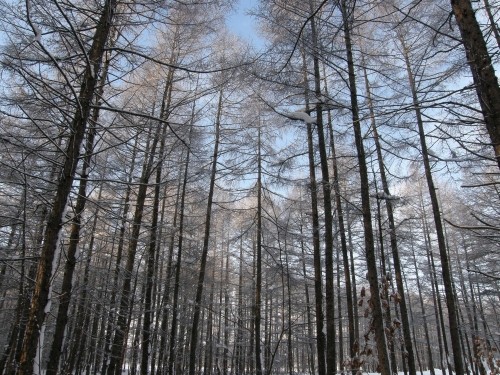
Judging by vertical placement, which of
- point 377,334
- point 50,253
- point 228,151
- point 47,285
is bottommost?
point 377,334

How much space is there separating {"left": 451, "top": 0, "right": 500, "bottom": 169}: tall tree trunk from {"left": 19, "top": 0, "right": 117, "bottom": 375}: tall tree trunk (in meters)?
3.47

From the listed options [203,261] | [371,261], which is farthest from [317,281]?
[203,261]

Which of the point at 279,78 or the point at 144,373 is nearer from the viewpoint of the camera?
the point at 279,78

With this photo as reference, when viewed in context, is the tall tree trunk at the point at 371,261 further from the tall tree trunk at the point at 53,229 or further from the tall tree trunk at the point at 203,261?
the tall tree trunk at the point at 203,261

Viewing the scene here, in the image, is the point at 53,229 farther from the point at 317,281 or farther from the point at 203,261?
the point at 203,261

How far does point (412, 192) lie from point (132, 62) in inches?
831

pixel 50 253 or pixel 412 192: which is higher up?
pixel 412 192

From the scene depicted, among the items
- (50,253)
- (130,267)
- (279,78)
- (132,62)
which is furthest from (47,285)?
(130,267)

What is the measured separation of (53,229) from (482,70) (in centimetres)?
407

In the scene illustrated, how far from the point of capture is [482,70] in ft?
9.27

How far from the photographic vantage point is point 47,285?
2955 mm

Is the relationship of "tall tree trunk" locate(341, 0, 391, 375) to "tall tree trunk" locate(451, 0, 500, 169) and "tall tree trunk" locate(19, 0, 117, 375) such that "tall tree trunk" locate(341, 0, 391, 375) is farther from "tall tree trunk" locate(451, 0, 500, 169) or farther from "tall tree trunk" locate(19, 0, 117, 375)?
"tall tree trunk" locate(19, 0, 117, 375)

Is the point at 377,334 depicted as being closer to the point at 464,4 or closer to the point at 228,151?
the point at 464,4

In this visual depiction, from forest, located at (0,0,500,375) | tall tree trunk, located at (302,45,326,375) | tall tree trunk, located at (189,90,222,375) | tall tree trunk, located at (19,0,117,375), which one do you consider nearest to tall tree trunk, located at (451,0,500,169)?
forest, located at (0,0,500,375)
